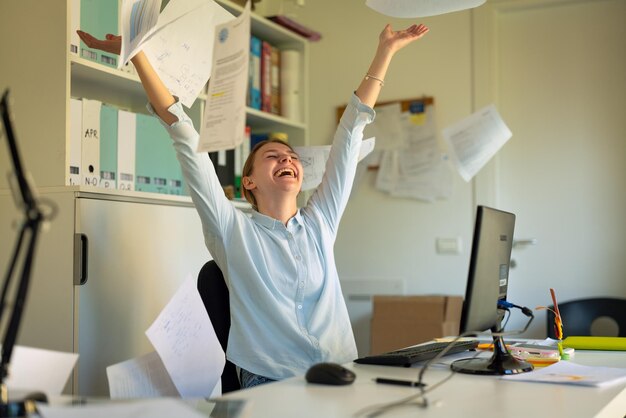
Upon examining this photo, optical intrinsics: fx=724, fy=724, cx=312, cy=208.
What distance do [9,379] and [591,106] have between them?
327 cm

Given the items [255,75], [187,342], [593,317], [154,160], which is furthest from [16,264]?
[593,317]

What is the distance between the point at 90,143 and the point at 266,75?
47.0 inches

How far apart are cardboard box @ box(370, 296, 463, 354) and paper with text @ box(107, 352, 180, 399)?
2148mm

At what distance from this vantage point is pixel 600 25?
356 cm

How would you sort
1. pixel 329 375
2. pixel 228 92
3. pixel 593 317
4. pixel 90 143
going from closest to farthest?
pixel 228 92 → pixel 329 375 → pixel 90 143 → pixel 593 317

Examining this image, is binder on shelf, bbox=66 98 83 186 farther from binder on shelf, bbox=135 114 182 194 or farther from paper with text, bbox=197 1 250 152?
paper with text, bbox=197 1 250 152

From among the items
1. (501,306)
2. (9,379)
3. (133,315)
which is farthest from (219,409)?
(133,315)

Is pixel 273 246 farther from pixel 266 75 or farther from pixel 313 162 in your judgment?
pixel 266 75

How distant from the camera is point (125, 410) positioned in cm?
86

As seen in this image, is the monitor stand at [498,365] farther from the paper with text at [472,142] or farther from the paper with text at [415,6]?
the paper with text at [472,142]

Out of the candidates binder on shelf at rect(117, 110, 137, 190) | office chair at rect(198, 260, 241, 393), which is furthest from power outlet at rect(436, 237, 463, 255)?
office chair at rect(198, 260, 241, 393)

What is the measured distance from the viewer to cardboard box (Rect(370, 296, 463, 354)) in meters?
3.44

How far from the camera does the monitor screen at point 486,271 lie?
1.41 m

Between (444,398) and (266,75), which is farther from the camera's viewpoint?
(266,75)
